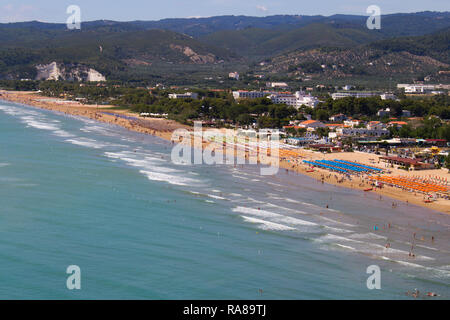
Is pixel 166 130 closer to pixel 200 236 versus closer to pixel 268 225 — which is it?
pixel 268 225

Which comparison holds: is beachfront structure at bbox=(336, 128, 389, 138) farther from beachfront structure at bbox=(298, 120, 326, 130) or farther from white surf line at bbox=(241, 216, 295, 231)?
white surf line at bbox=(241, 216, 295, 231)

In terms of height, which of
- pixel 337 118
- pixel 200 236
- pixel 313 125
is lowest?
pixel 200 236


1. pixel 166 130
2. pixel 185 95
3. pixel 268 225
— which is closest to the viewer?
pixel 268 225

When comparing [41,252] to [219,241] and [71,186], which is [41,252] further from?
[71,186]

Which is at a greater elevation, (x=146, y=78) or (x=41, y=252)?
(x=146, y=78)

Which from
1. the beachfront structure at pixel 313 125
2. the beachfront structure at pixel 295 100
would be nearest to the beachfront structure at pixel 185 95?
the beachfront structure at pixel 295 100

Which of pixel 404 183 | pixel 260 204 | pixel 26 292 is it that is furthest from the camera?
pixel 404 183

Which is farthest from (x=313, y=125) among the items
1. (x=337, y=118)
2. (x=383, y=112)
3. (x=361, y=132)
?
(x=383, y=112)

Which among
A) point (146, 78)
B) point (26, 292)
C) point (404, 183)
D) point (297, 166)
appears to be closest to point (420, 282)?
point (26, 292)
